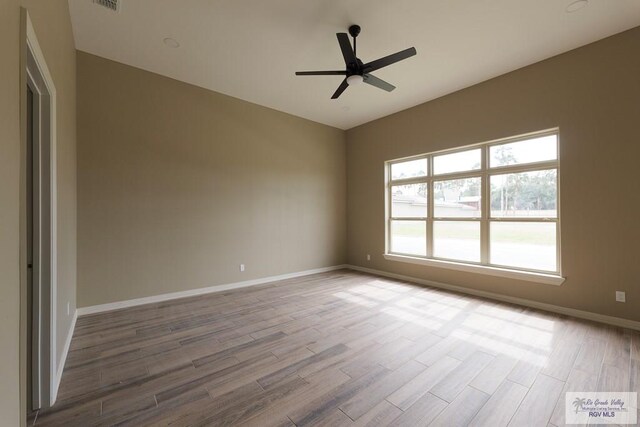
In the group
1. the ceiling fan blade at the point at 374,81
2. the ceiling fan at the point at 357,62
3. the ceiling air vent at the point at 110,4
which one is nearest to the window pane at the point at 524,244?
the ceiling fan blade at the point at 374,81

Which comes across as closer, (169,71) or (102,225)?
(102,225)

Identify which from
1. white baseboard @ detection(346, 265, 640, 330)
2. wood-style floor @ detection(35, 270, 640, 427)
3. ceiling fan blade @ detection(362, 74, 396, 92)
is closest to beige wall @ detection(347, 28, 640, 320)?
white baseboard @ detection(346, 265, 640, 330)

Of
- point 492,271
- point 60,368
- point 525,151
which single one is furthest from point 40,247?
point 525,151

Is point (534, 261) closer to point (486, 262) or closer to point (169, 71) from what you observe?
point (486, 262)

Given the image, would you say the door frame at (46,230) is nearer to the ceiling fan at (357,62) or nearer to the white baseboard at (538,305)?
the ceiling fan at (357,62)

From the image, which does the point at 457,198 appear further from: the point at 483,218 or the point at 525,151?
the point at 525,151

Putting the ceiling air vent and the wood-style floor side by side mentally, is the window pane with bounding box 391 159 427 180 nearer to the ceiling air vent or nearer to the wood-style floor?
the wood-style floor

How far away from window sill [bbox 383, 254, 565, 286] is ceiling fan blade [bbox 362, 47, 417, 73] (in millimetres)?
3271

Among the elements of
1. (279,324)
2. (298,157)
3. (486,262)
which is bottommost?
(279,324)

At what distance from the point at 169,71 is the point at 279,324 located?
3.85 metres

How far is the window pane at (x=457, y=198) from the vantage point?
4.29 meters

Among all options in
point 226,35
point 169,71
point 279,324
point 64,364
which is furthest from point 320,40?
point 64,364

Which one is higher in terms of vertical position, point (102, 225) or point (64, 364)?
point (102, 225)

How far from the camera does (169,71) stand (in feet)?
12.4
